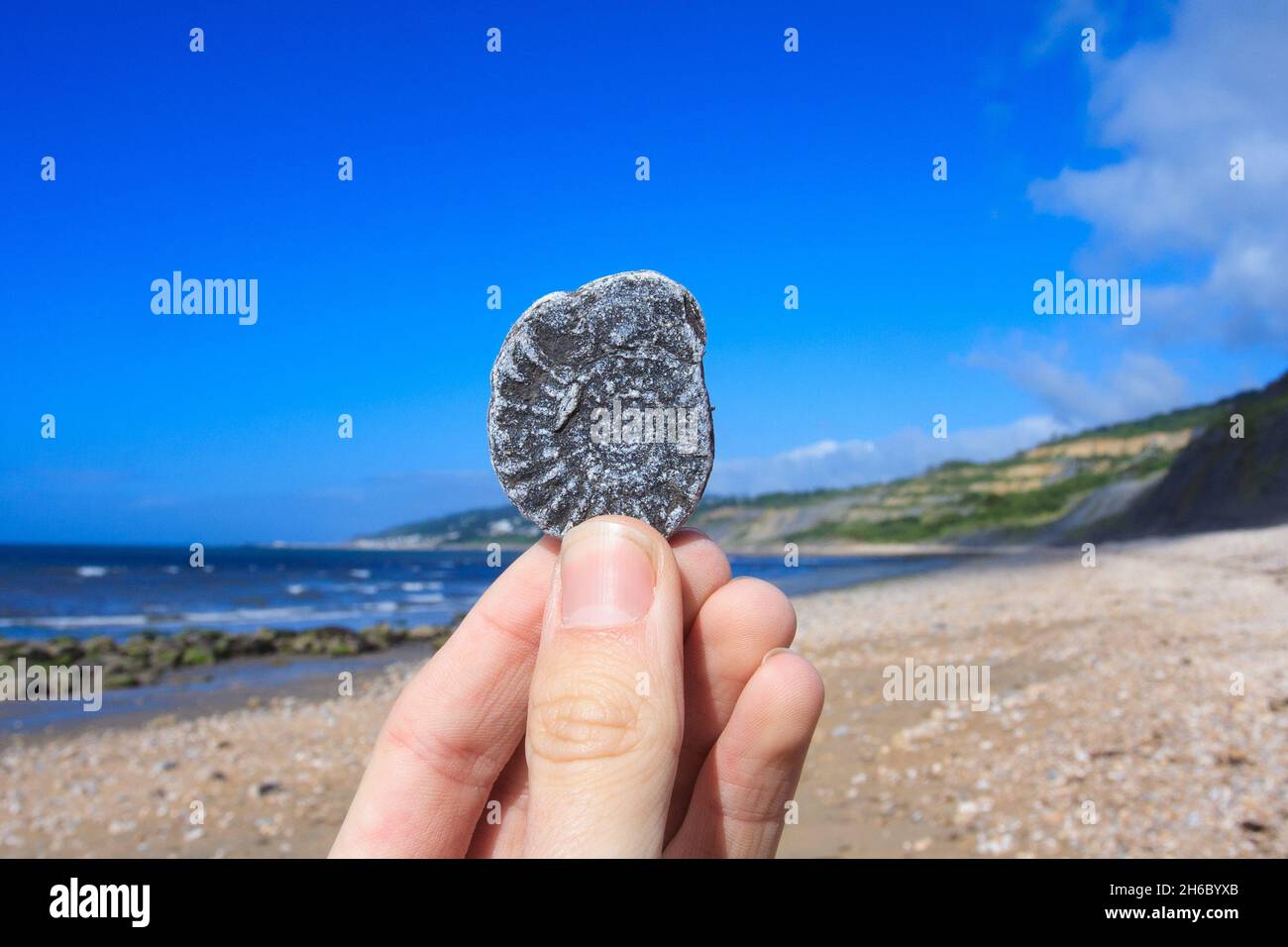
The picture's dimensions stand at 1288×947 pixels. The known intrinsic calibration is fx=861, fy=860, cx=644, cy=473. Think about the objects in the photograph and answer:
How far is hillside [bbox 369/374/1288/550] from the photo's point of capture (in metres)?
43.5

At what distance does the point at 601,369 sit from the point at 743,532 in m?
123

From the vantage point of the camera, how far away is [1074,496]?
8031 cm

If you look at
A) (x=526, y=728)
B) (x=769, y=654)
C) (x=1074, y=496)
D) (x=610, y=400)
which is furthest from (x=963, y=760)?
(x=1074, y=496)

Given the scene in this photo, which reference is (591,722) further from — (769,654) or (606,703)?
(769,654)

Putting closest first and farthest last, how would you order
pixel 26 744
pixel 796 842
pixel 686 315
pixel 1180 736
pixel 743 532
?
pixel 686 315, pixel 796 842, pixel 1180 736, pixel 26 744, pixel 743 532

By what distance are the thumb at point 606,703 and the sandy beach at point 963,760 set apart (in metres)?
5.05

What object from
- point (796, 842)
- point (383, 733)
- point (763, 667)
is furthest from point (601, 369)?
point (796, 842)

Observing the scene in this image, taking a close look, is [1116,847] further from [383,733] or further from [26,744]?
[26,744]

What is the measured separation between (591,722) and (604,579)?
0.46 m

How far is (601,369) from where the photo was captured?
11.0 feet

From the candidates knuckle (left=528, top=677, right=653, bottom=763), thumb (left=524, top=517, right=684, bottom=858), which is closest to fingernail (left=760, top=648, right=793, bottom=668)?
thumb (left=524, top=517, right=684, bottom=858)

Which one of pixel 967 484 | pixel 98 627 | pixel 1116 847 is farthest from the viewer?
pixel 967 484

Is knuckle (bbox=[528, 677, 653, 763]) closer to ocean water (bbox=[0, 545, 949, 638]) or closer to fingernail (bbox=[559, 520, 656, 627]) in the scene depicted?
fingernail (bbox=[559, 520, 656, 627])
